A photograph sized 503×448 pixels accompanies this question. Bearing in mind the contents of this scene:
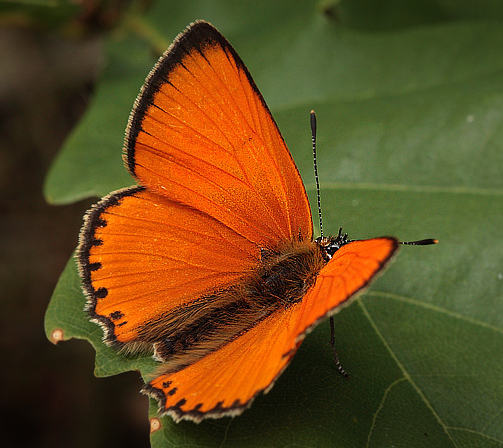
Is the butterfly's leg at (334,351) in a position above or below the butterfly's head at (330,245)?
below

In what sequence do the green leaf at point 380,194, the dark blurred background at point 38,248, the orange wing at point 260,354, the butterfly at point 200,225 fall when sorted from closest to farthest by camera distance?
the orange wing at point 260,354 < the green leaf at point 380,194 < the butterfly at point 200,225 < the dark blurred background at point 38,248

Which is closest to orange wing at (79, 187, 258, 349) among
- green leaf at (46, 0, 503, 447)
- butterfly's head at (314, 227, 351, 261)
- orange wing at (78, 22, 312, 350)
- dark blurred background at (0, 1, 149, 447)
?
orange wing at (78, 22, 312, 350)

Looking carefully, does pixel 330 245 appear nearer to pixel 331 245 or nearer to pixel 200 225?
pixel 331 245

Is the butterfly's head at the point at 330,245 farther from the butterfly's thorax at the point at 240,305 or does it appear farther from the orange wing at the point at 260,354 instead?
the orange wing at the point at 260,354

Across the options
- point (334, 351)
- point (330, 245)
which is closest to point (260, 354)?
point (334, 351)

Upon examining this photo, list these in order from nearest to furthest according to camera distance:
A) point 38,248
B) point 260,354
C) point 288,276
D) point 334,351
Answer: point 260,354 → point 334,351 → point 288,276 → point 38,248

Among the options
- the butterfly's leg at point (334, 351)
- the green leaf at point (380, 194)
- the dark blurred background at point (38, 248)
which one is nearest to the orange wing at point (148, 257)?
the green leaf at point (380, 194)

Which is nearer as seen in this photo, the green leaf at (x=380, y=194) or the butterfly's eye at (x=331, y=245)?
the green leaf at (x=380, y=194)
